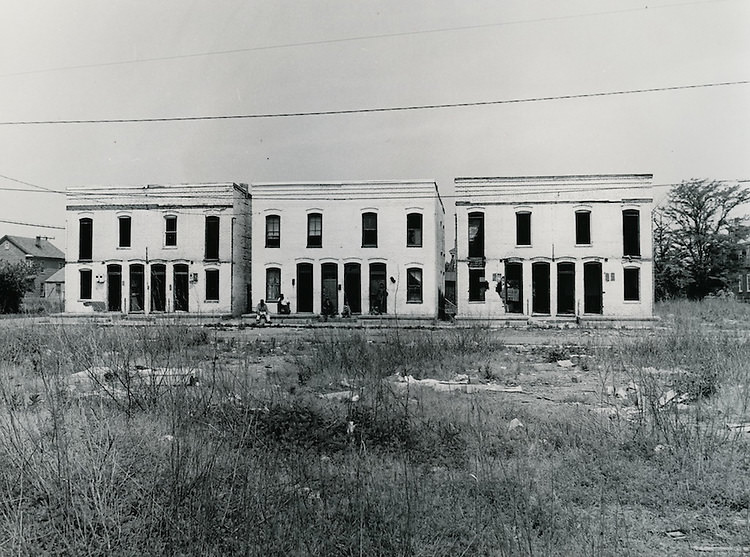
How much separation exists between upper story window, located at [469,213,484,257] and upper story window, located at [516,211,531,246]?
1.83m

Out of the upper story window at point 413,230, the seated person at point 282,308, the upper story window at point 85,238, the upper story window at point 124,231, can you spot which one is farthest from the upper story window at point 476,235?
the upper story window at point 85,238

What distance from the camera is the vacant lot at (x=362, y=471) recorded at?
397 cm

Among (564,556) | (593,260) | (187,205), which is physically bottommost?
(564,556)

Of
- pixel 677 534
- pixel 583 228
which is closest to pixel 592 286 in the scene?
pixel 583 228

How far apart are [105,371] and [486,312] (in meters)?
23.9

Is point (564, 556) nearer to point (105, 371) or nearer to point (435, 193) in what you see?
point (105, 371)

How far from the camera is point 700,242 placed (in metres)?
46.1

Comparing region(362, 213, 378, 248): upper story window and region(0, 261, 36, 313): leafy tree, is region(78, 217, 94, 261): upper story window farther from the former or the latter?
region(362, 213, 378, 248): upper story window

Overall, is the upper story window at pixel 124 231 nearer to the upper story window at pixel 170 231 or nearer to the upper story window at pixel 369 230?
the upper story window at pixel 170 231

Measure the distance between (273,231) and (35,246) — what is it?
42.7 m

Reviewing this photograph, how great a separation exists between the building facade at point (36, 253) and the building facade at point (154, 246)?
26637 millimetres

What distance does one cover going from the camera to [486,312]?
29672mm

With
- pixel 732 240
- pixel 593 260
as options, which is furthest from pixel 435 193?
pixel 732 240

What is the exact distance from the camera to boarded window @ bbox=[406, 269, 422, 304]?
30.1 metres
